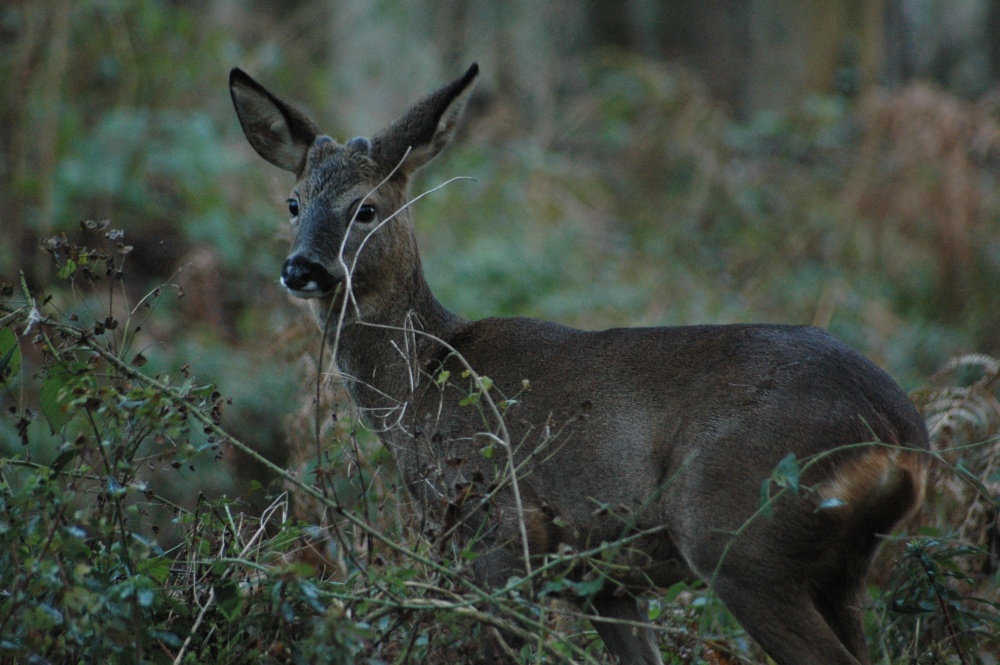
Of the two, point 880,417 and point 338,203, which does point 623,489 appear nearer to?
point 880,417

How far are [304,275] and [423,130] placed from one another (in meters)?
0.98

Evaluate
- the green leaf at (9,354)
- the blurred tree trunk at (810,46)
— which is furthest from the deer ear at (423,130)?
the blurred tree trunk at (810,46)

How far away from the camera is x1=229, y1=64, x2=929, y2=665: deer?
348cm

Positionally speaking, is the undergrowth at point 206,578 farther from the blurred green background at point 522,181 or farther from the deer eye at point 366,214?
the blurred green background at point 522,181

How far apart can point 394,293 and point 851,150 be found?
723 cm

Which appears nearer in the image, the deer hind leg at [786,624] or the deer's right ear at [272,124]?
the deer hind leg at [786,624]

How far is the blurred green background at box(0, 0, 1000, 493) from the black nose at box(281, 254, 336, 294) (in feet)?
3.76

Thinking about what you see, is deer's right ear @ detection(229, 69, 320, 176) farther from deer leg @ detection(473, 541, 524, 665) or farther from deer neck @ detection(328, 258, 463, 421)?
deer leg @ detection(473, 541, 524, 665)

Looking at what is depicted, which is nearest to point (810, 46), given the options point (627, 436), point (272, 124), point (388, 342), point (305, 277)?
point (272, 124)

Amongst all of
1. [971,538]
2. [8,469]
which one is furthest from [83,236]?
→ [971,538]

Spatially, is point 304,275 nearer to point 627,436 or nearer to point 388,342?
point 388,342

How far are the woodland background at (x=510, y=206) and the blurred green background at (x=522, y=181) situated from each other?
31 millimetres

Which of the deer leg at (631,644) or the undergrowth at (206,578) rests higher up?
the undergrowth at (206,578)

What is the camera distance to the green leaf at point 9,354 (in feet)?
11.4
